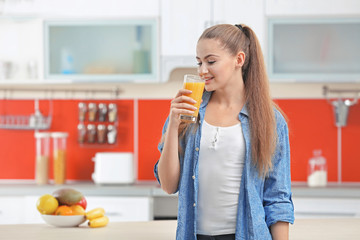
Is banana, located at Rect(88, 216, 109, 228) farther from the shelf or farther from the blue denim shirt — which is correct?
the shelf

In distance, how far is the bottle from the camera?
3.64 m

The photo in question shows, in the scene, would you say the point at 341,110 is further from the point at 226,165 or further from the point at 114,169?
the point at 226,165

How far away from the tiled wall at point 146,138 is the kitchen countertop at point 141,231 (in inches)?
70.7

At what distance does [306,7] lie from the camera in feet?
11.8

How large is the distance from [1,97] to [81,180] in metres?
0.88

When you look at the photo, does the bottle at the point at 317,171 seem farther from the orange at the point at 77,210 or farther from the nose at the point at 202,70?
the nose at the point at 202,70

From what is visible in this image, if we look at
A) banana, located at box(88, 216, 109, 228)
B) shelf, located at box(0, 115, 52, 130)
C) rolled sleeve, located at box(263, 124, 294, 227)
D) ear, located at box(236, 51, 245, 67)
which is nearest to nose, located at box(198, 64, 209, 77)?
ear, located at box(236, 51, 245, 67)

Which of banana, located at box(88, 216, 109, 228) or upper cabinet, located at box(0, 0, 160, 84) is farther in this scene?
upper cabinet, located at box(0, 0, 160, 84)

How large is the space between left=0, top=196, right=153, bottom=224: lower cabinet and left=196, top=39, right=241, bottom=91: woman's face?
1.96 m

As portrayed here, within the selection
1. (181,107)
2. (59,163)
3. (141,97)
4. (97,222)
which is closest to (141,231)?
(97,222)

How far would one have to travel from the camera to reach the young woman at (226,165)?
155 centimetres

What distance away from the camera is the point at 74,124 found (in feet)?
A: 13.1

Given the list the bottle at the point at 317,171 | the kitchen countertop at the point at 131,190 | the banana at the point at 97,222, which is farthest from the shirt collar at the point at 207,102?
the bottle at the point at 317,171

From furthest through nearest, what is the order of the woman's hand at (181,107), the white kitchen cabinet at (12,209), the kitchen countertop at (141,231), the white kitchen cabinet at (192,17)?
the white kitchen cabinet at (192,17), the white kitchen cabinet at (12,209), the kitchen countertop at (141,231), the woman's hand at (181,107)
